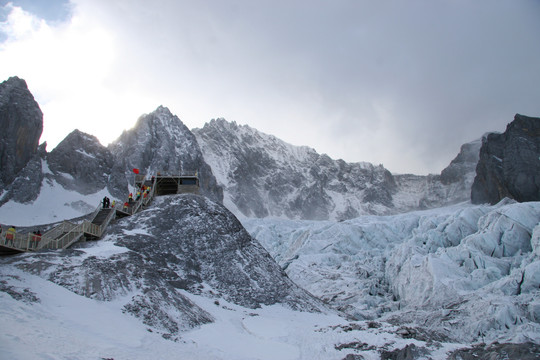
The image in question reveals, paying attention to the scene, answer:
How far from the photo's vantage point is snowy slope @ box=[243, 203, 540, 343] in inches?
1735

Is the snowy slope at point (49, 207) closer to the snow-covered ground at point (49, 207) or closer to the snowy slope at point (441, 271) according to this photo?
the snow-covered ground at point (49, 207)

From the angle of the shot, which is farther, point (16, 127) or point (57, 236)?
point (16, 127)

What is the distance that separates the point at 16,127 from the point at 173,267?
9804 centimetres

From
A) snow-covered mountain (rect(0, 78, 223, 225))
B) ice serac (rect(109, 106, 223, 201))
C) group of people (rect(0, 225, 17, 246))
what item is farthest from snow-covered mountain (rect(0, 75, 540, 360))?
ice serac (rect(109, 106, 223, 201))

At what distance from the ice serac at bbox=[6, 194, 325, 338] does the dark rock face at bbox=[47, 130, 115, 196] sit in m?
85.7

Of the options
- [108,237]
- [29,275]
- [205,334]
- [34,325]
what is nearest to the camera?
[34,325]

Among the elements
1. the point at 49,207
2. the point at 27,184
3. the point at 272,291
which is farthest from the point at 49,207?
the point at 272,291

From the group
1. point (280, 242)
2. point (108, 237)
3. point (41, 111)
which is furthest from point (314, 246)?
point (41, 111)

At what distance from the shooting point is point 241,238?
4681cm

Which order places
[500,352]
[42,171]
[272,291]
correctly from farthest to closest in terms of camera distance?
[42,171], [272,291], [500,352]

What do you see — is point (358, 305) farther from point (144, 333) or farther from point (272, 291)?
point (144, 333)

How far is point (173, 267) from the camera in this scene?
1538 inches

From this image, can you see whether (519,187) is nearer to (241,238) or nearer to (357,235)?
(357,235)

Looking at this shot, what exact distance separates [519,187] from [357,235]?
252 ft
